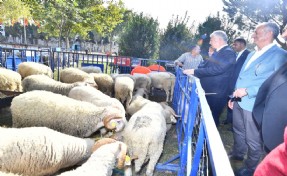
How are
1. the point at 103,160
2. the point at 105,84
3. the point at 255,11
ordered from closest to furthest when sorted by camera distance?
the point at 103,160, the point at 105,84, the point at 255,11

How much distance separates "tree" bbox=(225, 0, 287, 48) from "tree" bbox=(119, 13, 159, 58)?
217 inches

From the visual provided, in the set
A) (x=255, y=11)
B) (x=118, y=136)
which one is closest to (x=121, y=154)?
(x=118, y=136)

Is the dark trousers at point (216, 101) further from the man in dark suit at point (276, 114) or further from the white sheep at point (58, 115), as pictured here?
the man in dark suit at point (276, 114)

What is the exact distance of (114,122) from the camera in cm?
317

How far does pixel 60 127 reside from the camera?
341cm

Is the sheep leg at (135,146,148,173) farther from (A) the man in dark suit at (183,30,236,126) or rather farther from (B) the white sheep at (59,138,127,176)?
(A) the man in dark suit at (183,30,236,126)

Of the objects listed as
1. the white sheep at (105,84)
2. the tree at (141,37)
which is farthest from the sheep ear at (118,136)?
the tree at (141,37)

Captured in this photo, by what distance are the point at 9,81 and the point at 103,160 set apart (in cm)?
417

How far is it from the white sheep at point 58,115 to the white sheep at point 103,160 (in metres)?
0.87

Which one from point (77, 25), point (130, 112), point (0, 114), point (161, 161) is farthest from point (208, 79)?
point (77, 25)

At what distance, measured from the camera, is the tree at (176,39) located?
40.4ft

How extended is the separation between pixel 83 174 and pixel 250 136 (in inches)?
83.9

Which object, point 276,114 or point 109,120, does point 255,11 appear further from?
point 276,114

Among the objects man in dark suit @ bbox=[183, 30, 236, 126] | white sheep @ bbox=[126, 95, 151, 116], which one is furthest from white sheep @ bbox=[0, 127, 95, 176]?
white sheep @ bbox=[126, 95, 151, 116]
